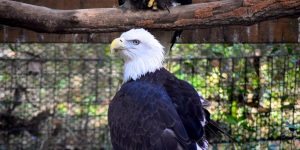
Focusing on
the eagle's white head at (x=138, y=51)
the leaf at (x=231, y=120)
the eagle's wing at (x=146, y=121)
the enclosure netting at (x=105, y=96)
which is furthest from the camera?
the enclosure netting at (x=105, y=96)

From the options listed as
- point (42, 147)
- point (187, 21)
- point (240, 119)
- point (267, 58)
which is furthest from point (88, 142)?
point (187, 21)

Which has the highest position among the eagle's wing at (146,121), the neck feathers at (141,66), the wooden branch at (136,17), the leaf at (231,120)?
the wooden branch at (136,17)

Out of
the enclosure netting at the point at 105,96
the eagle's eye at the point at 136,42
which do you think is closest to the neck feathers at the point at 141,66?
the eagle's eye at the point at 136,42

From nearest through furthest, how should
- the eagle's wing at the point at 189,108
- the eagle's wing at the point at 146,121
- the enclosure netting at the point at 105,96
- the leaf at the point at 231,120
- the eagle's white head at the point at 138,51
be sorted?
the eagle's wing at the point at 146,121 → the eagle's wing at the point at 189,108 → the eagle's white head at the point at 138,51 → the leaf at the point at 231,120 → the enclosure netting at the point at 105,96

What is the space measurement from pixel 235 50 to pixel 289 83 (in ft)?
1.74

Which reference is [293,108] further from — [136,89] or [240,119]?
[136,89]

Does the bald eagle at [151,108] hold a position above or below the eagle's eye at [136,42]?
below

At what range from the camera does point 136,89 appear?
3.06m

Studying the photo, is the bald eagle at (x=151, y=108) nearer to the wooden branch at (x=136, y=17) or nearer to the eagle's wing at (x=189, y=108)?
the eagle's wing at (x=189, y=108)

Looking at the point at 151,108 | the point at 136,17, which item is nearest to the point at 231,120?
the point at 136,17

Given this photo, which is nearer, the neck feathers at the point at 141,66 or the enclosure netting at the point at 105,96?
the neck feathers at the point at 141,66

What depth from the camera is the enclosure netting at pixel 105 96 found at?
15.5 feet

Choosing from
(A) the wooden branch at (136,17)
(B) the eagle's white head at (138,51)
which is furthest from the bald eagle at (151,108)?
(A) the wooden branch at (136,17)

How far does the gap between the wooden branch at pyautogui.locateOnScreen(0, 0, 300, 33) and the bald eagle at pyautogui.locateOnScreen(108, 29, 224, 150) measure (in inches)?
7.1
